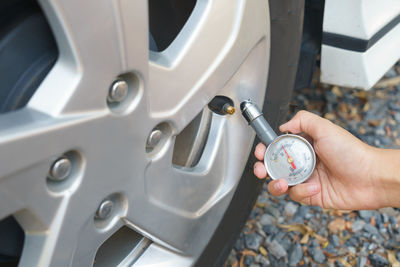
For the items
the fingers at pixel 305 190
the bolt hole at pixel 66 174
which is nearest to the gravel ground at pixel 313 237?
the fingers at pixel 305 190

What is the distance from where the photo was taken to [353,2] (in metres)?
1.49

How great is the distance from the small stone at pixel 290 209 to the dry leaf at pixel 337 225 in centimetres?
14

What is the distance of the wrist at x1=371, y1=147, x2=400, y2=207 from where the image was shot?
1394mm

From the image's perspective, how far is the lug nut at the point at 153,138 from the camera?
39.4 inches

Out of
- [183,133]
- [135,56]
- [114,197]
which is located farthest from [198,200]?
[135,56]

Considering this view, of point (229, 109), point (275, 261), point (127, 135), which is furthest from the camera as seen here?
point (275, 261)

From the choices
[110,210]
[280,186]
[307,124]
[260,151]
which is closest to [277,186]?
[280,186]

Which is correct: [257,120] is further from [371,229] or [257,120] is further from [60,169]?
[371,229]

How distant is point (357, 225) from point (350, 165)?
21.1 inches

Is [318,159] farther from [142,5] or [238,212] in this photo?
[142,5]

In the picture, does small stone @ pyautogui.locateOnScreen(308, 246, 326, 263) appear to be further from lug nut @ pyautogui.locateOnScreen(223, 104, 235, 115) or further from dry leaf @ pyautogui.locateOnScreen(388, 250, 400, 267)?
lug nut @ pyautogui.locateOnScreen(223, 104, 235, 115)

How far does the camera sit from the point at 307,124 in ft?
4.68

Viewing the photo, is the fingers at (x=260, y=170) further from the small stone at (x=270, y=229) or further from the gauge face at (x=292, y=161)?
the small stone at (x=270, y=229)

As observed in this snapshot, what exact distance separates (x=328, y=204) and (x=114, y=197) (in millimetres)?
765
